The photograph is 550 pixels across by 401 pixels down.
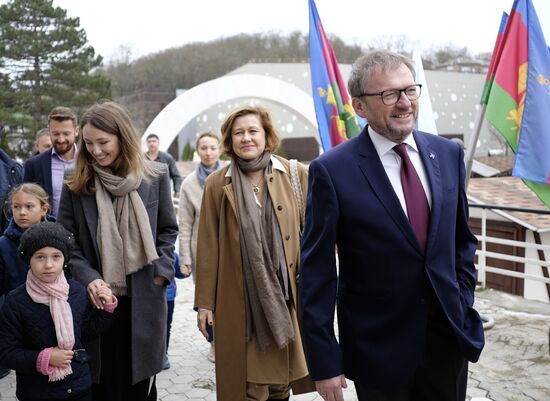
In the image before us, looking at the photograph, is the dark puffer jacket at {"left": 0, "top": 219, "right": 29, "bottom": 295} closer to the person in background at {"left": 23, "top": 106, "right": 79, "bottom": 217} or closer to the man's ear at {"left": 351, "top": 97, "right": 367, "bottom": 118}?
the person in background at {"left": 23, "top": 106, "right": 79, "bottom": 217}

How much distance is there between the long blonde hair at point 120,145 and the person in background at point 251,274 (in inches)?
17.2

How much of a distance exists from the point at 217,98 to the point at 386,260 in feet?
49.8

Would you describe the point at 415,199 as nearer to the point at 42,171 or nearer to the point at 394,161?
the point at 394,161

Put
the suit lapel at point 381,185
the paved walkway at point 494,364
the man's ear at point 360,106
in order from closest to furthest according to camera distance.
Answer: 1. the suit lapel at point 381,185
2. the man's ear at point 360,106
3. the paved walkway at point 494,364

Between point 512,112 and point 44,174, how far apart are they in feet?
12.2

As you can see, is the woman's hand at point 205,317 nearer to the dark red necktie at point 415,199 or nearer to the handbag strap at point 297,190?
the handbag strap at point 297,190

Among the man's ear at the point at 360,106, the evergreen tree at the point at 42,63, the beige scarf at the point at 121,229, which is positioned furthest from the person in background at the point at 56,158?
the evergreen tree at the point at 42,63

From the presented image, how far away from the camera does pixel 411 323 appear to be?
1.88 metres

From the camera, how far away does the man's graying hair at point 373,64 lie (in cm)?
186

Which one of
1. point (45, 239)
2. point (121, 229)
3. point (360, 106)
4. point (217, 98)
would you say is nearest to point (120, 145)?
point (121, 229)

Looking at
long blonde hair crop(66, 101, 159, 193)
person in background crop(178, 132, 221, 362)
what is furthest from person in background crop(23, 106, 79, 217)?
long blonde hair crop(66, 101, 159, 193)

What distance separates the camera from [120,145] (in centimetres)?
272

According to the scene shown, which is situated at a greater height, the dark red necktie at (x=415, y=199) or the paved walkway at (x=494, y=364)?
the dark red necktie at (x=415, y=199)

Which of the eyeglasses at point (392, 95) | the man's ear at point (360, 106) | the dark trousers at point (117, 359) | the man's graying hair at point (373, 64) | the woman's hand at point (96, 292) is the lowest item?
the dark trousers at point (117, 359)
